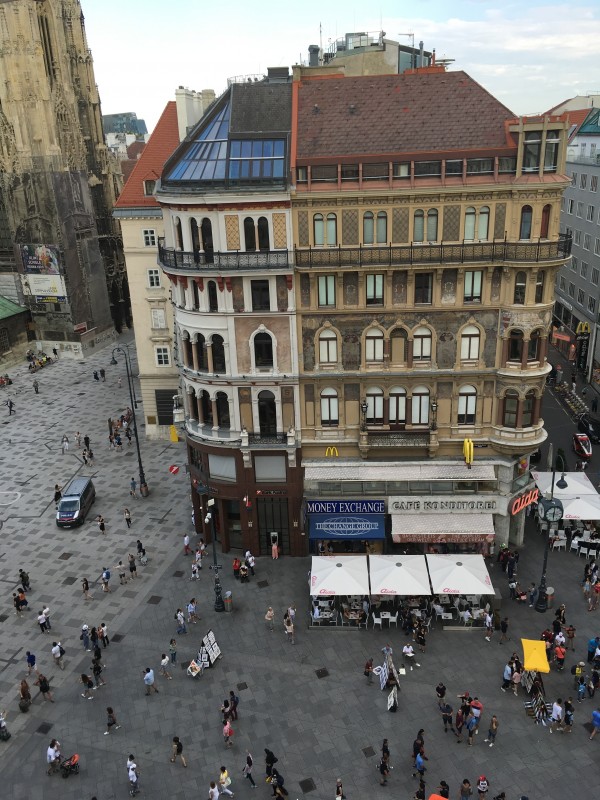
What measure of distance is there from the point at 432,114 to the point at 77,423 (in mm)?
48021

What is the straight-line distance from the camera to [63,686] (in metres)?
33.1

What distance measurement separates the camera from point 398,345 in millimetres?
38531

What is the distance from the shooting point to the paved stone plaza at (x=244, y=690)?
27.5m

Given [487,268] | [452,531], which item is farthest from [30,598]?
[487,268]

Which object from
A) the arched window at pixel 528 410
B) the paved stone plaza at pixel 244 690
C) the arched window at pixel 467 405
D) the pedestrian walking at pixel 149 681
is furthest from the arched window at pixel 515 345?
the pedestrian walking at pixel 149 681

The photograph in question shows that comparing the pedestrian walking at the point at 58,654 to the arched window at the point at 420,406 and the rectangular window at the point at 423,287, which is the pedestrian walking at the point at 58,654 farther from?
the rectangular window at the point at 423,287

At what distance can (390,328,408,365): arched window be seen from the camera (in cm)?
3825

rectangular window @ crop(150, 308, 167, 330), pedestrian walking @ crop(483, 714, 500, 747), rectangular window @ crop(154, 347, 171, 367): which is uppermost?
rectangular window @ crop(150, 308, 167, 330)

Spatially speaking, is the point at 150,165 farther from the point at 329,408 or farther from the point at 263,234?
the point at 329,408

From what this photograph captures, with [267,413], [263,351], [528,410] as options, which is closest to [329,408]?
[267,413]

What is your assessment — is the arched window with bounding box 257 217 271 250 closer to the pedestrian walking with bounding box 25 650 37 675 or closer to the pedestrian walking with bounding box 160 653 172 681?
the pedestrian walking with bounding box 160 653 172 681

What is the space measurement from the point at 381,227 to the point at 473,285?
20.6 feet

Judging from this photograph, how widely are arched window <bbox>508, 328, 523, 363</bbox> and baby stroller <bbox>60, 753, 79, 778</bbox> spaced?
30057 millimetres

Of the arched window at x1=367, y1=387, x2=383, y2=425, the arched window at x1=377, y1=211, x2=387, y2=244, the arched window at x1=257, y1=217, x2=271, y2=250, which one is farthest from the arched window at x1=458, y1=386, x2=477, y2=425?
the arched window at x1=257, y1=217, x2=271, y2=250
